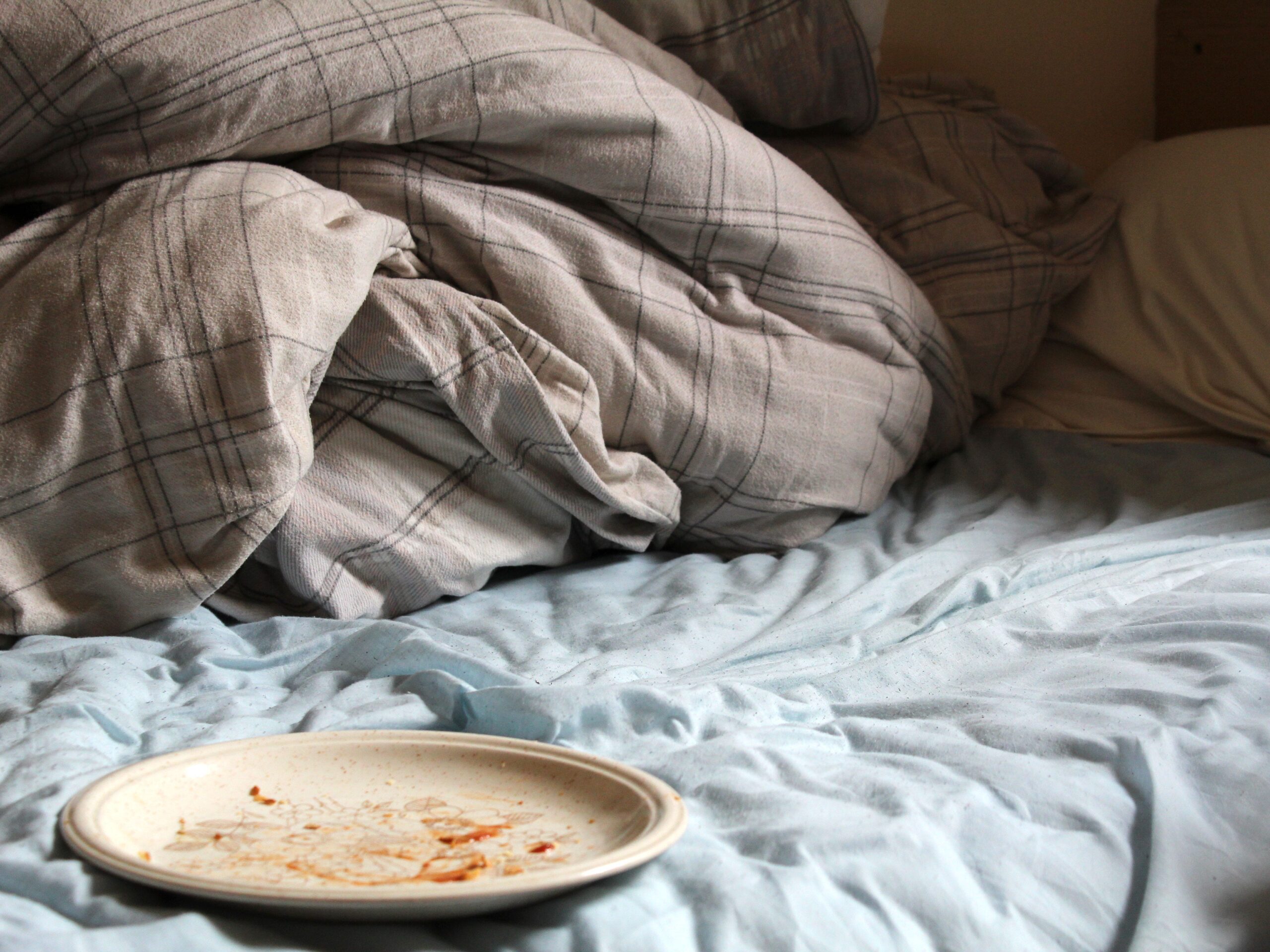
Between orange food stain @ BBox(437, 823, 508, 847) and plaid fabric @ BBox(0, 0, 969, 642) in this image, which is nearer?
orange food stain @ BBox(437, 823, 508, 847)

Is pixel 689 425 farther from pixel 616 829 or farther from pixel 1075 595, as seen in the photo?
pixel 616 829

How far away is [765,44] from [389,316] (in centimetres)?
64

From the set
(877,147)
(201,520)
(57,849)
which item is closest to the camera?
(57,849)

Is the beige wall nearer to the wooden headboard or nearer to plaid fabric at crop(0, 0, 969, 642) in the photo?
the wooden headboard

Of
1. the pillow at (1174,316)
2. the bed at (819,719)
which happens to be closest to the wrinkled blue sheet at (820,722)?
the bed at (819,719)

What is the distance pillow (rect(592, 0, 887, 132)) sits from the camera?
1274mm

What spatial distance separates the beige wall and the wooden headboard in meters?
0.04

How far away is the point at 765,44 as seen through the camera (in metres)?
1.30

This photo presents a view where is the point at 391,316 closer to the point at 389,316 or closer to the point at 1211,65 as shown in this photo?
the point at 389,316

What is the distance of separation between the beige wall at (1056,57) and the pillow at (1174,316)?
1.31ft

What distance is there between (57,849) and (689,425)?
0.63 metres

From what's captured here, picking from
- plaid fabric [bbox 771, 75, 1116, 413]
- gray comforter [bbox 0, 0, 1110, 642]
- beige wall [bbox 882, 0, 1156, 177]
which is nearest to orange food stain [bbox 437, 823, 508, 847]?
gray comforter [bbox 0, 0, 1110, 642]

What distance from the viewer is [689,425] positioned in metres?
1.01

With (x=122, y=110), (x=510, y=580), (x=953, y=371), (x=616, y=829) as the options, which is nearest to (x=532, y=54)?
(x=122, y=110)
